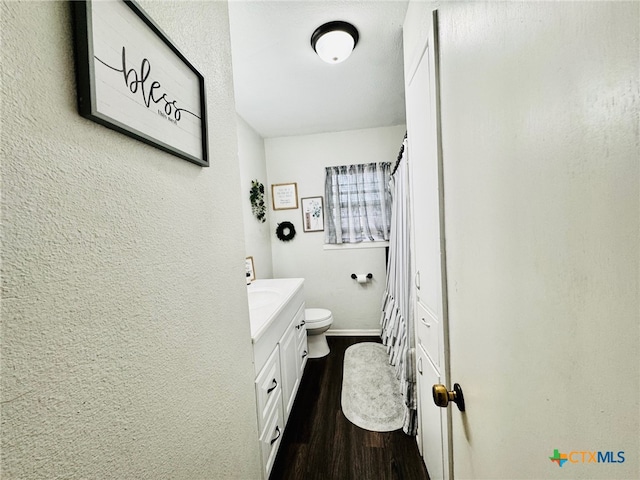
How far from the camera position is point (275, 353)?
1477mm

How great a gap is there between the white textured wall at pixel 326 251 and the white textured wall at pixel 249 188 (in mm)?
119

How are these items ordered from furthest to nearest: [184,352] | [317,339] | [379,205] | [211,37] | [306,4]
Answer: [379,205] → [317,339] → [306,4] → [211,37] → [184,352]

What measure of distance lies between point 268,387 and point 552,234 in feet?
4.27

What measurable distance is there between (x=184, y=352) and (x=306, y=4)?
160cm

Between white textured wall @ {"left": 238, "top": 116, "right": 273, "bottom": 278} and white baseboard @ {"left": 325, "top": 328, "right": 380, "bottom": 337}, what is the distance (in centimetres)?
100

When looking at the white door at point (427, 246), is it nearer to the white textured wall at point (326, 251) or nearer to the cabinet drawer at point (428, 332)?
the cabinet drawer at point (428, 332)

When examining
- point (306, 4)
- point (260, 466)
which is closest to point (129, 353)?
point (260, 466)

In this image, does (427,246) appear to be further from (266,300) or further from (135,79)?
(266,300)

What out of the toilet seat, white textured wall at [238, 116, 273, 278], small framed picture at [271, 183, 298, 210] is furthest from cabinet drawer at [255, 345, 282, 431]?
small framed picture at [271, 183, 298, 210]

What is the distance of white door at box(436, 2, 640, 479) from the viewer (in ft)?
0.88

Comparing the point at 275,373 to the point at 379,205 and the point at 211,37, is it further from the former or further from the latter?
the point at 379,205

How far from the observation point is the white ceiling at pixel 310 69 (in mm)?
1345

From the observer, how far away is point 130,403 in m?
0.50

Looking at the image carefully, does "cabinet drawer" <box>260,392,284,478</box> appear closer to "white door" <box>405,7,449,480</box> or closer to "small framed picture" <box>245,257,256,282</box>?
"white door" <box>405,7,449,480</box>
